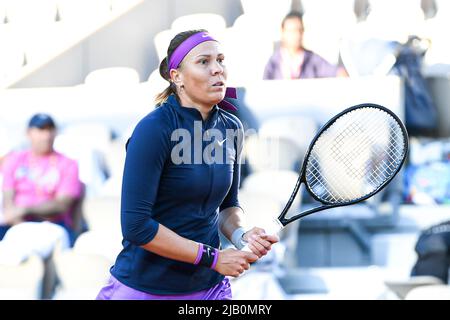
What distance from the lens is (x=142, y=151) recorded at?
1.58 m

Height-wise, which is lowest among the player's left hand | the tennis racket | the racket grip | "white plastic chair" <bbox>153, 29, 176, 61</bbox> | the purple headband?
the player's left hand

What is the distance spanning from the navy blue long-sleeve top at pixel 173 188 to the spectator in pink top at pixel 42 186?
1858 millimetres

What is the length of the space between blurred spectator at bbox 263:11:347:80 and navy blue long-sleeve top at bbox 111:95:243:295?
1.94 metres

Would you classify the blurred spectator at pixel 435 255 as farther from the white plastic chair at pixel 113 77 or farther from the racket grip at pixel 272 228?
the racket grip at pixel 272 228

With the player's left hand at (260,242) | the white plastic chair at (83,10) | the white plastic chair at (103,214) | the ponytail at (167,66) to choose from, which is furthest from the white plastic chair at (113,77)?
the player's left hand at (260,242)

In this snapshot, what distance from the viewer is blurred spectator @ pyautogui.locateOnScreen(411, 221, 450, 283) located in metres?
3.33

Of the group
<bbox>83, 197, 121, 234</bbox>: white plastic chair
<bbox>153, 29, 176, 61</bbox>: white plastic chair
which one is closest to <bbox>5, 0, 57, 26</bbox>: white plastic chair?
<bbox>153, 29, 176, 61</bbox>: white plastic chair

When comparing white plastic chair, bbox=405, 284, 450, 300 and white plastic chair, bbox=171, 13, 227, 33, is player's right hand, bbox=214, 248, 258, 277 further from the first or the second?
white plastic chair, bbox=171, 13, 227, 33

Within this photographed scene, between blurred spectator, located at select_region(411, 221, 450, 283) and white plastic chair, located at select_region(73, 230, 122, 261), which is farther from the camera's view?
white plastic chair, located at select_region(73, 230, 122, 261)

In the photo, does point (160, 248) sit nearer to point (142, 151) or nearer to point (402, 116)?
point (142, 151)

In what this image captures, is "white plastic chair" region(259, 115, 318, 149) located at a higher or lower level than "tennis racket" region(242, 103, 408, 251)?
higher

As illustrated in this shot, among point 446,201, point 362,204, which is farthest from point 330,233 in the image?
point 446,201

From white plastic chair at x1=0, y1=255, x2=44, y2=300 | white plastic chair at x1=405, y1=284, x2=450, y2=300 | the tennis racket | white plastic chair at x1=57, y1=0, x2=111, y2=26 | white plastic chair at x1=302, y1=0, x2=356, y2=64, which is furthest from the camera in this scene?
white plastic chair at x1=57, y1=0, x2=111, y2=26

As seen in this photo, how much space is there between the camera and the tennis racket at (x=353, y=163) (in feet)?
6.37
